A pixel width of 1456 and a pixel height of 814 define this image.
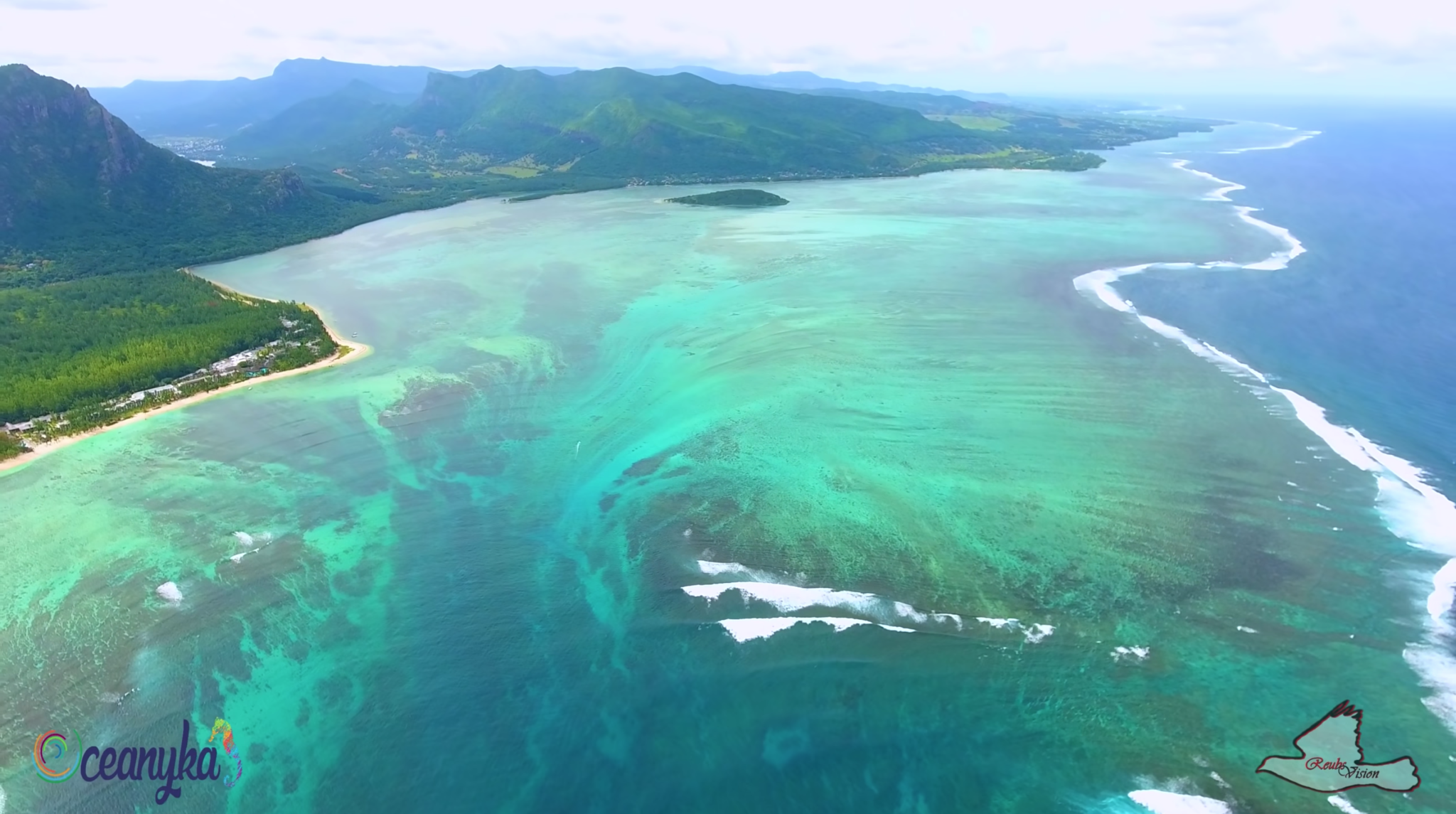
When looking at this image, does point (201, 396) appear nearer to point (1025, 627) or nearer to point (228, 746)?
point (228, 746)

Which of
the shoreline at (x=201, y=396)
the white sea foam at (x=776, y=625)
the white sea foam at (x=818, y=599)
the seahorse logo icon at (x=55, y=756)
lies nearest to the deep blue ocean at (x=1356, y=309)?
the white sea foam at (x=818, y=599)

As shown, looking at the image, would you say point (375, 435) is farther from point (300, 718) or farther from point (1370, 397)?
point (1370, 397)

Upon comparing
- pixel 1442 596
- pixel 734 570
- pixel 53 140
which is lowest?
pixel 1442 596

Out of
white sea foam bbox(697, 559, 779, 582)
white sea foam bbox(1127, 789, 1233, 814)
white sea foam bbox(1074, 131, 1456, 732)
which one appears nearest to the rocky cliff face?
white sea foam bbox(697, 559, 779, 582)

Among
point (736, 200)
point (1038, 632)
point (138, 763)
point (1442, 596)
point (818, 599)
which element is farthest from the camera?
point (736, 200)

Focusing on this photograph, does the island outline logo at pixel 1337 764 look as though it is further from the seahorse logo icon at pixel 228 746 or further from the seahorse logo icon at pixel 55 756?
the seahorse logo icon at pixel 55 756

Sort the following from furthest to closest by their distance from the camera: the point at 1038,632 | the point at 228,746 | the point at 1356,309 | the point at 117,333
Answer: the point at 1356,309, the point at 117,333, the point at 1038,632, the point at 228,746

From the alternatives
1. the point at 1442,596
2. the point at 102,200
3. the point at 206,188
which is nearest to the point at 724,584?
the point at 1442,596
